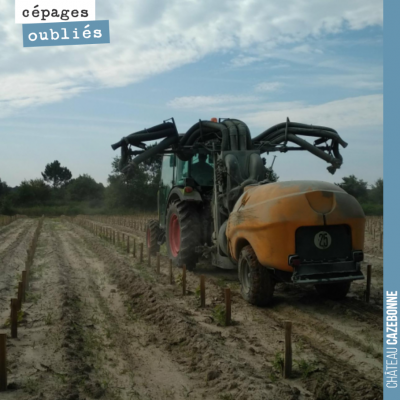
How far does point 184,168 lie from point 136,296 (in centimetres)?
356

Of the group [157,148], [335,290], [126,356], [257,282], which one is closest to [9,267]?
[157,148]

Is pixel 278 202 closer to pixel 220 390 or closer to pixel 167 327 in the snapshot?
pixel 167 327

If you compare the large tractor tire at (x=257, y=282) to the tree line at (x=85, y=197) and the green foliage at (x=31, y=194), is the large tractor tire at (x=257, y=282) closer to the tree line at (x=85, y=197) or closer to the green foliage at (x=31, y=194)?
the tree line at (x=85, y=197)

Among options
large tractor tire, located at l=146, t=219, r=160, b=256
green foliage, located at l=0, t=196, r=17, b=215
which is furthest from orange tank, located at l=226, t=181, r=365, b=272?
green foliage, located at l=0, t=196, r=17, b=215

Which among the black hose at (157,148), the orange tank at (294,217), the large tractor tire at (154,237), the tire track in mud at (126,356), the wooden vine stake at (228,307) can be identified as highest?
the black hose at (157,148)

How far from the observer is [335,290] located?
7871mm

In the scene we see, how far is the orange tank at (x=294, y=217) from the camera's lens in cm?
672

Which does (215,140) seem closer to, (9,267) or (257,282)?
(257,282)

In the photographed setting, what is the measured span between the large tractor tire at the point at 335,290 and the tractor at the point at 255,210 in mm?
17

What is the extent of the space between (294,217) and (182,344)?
2221 millimetres

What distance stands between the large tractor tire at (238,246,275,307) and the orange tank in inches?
11.1

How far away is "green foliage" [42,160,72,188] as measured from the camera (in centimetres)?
8788

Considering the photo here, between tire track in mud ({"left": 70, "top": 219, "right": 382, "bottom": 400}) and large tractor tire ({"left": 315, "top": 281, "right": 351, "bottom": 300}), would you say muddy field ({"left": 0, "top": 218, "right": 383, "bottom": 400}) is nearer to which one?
tire track in mud ({"left": 70, "top": 219, "right": 382, "bottom": 400})

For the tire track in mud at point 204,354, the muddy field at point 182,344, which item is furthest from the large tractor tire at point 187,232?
the tire track in mud at point 204,354
